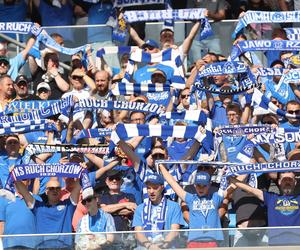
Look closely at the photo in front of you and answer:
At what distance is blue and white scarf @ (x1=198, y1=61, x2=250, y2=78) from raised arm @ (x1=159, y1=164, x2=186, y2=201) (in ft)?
8.14

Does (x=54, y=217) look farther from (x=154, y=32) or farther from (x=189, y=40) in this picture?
(x=154, y=32)

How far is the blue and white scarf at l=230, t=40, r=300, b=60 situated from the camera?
25250 millimetres

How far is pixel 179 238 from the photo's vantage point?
69.1 feet

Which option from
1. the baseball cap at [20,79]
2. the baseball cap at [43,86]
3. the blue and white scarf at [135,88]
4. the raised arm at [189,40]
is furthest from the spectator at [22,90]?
the raised arm at [189,40]

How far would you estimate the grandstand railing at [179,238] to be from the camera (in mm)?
20984

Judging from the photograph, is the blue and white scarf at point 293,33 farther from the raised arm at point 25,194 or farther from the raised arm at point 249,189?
the raised arm at point 25,194

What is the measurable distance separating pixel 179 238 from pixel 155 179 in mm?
1174

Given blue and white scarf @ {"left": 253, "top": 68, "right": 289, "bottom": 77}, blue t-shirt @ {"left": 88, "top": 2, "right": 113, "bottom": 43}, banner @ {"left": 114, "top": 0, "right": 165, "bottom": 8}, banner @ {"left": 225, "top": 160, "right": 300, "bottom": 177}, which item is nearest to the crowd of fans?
banner @ {"left": 225, "top": 160, "right": 300, "bottom": 177}

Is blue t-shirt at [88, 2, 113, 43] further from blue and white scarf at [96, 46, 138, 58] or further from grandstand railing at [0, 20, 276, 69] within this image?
blue and white scarf at [96, 46, 138, 58]

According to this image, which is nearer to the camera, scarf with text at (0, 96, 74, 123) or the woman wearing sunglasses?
the woman wearing sunglasses

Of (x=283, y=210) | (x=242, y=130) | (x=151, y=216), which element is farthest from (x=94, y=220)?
(x=242, y=130)

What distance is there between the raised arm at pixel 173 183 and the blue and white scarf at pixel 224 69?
2481 millimetres

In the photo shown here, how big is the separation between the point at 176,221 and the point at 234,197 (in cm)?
91

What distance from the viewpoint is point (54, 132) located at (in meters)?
24.0
